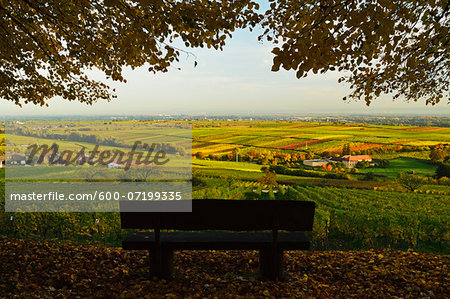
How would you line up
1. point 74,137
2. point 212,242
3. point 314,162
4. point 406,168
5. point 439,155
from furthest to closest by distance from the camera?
point 314,162
point 406,168
point 439,155
point 74,137
point 212,242

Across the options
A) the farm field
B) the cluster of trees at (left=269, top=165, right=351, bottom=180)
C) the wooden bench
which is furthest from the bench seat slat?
the cluster of trees at (left=269, top=165, right=351, bottom=180)

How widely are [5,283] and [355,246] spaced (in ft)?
23.3

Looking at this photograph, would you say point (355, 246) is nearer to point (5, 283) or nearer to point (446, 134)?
point (5, 283)

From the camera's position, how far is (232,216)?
3.21 m

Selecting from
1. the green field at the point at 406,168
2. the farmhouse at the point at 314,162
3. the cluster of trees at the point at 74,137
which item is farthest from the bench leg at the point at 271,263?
the green field at the point at 406,168

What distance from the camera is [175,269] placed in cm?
353

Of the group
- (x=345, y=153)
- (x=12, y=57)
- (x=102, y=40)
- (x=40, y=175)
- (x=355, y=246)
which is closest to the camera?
(x=102, y=40)

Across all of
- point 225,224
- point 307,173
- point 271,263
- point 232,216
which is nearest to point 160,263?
point 225,224

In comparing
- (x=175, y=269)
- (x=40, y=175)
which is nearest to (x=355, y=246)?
(x=175, y=269)

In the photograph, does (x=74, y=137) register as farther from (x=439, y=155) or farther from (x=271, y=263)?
(x=439, y=155)

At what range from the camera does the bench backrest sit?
3.11 m

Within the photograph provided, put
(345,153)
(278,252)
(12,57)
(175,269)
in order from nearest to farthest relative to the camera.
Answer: (278,252), (175,269), (12,57), (345,153)

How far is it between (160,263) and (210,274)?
68 centimetres

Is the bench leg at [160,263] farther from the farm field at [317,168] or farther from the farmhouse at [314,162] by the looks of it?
the farmhouse at [314,162]
